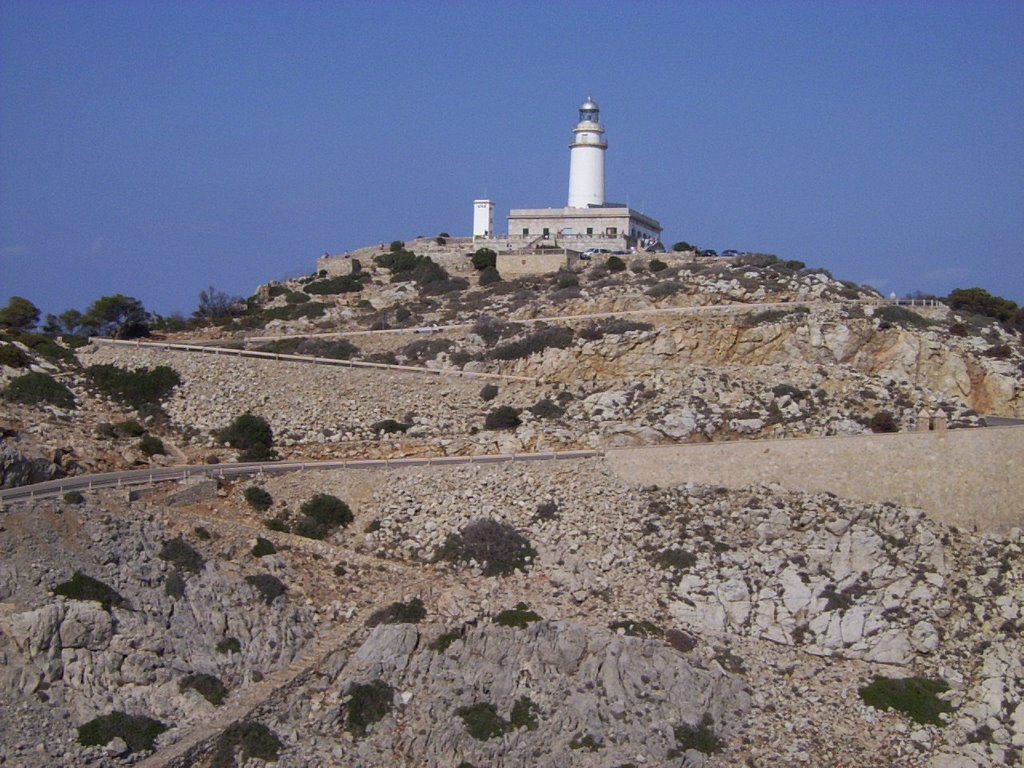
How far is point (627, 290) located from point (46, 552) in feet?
80.3

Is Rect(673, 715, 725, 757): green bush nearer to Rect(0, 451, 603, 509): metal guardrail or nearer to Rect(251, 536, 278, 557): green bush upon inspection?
Rect(251, 536, 278, 557): green bush

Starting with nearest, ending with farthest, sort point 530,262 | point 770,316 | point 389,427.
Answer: point 389,427 < point 770,316 < point 530,262

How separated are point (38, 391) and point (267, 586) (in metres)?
12.4

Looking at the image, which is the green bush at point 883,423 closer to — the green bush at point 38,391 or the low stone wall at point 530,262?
the low stone wall at point 530,262

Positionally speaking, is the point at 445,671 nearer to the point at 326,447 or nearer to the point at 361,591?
the point at 361,591

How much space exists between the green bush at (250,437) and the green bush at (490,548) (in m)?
7.02

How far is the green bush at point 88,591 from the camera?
27.2 metres

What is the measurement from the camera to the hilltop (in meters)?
26.6

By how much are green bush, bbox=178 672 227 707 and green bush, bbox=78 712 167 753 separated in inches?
42.6

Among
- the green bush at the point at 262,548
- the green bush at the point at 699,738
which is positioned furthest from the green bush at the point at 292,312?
the green bush at the point at 699,738

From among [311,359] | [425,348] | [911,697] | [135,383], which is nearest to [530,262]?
[425,348]

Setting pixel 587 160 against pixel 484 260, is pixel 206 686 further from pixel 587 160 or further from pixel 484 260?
pixel 587 160

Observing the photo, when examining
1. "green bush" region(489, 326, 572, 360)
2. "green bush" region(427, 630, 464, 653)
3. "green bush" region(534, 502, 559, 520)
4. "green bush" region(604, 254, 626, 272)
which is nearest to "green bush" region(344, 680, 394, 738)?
"green bush" region(427, 630, 464, 653)

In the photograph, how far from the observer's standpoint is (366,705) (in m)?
27.1
